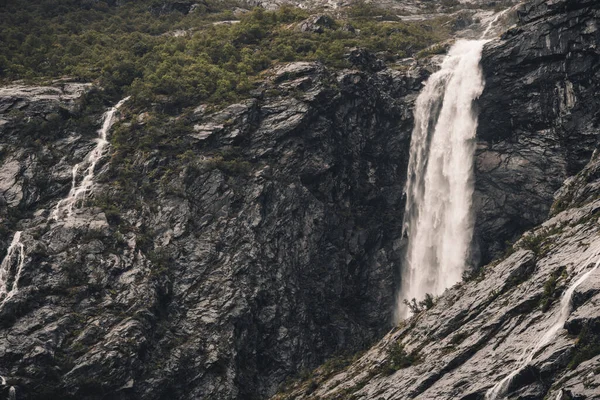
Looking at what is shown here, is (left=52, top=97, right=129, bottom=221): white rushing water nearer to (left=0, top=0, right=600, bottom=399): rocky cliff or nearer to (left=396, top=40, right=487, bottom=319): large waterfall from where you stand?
(left=0, top=0, right=600, bottom=399): rocky cliff

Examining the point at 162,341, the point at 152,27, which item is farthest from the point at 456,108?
the point at 152,27

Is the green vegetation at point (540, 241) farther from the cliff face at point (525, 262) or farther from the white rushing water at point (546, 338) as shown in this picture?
the white rushing water at point (546, 338)

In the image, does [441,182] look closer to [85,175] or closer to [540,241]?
[540,241]

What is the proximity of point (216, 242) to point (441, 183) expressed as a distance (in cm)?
2919

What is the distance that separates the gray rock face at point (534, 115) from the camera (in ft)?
276

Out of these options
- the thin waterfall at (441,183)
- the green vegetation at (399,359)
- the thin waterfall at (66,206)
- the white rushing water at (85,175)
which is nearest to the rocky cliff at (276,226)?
the green vegetation at (399,359)

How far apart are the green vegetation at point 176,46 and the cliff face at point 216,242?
5.83 meters

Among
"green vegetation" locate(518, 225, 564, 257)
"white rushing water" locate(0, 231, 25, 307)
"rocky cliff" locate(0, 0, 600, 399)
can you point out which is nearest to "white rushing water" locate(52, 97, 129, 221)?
"rocky cliff" locate(0, 0, 600, 399)

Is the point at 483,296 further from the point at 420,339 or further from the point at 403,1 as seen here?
the point at 403,1

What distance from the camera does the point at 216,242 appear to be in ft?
276

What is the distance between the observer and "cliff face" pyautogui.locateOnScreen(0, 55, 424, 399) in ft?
242

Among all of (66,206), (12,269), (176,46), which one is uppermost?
(176,46)

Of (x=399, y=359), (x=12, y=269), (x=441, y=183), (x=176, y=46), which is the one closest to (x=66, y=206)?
(x=12, y=269)

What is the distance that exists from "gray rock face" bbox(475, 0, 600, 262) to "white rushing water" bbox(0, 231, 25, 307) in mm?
50284
